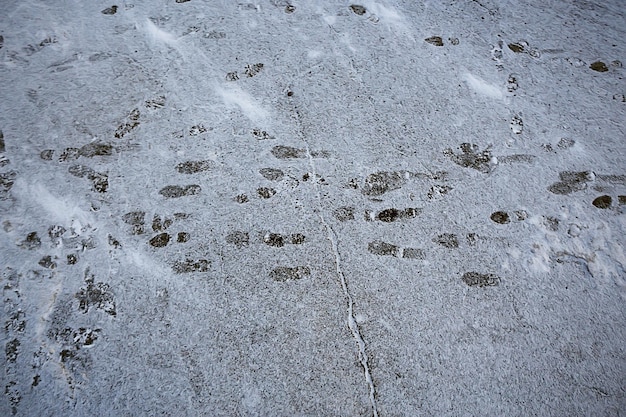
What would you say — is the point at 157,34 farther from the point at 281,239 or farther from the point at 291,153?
the point at 281,239

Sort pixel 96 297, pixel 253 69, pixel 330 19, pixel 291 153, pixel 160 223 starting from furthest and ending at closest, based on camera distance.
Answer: pixel 330 19 < pixel 253 69 < pixel 291 153 < pixel 160 223 < pixel 96 297

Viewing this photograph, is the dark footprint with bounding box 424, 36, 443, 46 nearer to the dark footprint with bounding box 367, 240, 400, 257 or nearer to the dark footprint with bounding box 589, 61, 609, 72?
the dark footprint with bounding box 589, 61, 609, 72

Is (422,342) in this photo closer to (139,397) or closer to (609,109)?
A: (139,397)

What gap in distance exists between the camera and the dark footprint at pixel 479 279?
4.07ft

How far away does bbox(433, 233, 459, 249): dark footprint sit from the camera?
4.22 feet

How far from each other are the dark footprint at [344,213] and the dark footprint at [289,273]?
194mm

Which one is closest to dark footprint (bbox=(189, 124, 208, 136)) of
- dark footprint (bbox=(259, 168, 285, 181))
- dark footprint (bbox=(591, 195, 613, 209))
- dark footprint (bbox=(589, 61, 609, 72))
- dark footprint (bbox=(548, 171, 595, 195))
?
dark footprint (bbox=(259, 168, 285, 181))

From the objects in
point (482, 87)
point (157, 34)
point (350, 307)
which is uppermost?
point (157, 34)

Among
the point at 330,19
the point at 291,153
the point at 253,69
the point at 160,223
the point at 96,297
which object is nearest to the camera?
the point at 96,297

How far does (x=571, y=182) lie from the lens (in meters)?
1.38

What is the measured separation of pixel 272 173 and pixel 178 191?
31 centimetres

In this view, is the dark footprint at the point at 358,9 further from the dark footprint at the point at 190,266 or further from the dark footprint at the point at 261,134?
the dark footprint at the point at 190,266

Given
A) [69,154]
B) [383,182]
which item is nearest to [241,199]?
[383,182]

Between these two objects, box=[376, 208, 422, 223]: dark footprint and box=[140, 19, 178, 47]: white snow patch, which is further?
box=[140, 19, 178, 47]: white snow patch
